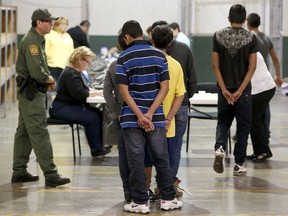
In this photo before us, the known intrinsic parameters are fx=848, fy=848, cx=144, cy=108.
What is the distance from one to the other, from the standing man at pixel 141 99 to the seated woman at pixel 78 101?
2771mm

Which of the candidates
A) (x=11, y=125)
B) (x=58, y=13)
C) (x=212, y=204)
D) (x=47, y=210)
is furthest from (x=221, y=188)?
(x=58, y=13)

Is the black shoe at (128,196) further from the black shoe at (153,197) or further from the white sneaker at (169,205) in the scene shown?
the white sneaker at (169,205)

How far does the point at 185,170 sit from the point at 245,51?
5.11ft

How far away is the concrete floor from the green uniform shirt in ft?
3.61

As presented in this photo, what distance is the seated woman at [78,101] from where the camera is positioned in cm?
962

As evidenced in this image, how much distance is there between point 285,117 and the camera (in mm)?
14305

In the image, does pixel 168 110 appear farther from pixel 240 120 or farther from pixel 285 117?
pixel 285 117

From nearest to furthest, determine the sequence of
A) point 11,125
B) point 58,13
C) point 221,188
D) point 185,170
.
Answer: point 221,188 < point 185,170 < point 11,125 < point 58,13

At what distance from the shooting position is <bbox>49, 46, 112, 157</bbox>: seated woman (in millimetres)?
9625

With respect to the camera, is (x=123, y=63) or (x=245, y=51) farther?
(x=245, y=51)

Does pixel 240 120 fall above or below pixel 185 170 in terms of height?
above

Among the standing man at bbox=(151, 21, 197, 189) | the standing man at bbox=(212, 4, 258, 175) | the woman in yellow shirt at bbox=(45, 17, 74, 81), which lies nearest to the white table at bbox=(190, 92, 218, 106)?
the standing man at bbox=(212, 4, 258, 175)

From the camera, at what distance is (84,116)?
32.1 ft

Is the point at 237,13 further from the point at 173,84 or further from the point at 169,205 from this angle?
the point at 169,205
